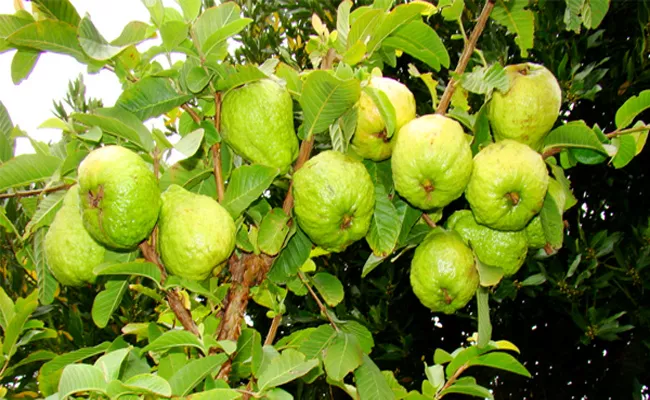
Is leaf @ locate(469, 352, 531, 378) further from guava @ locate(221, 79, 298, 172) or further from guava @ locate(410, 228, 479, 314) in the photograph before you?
guava @ locate(221, 79, 298, 172)

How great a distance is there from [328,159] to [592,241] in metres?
1.81

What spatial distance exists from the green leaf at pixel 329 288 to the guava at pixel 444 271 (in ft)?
0.56

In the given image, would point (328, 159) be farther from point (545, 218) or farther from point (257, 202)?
point (545, 218)

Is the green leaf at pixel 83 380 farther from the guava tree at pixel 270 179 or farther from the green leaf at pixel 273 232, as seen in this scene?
the green leaf at pixel 273 232

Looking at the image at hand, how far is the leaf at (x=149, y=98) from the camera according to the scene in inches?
43.8

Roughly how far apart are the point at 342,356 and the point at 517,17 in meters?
0.84

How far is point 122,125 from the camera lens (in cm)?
106

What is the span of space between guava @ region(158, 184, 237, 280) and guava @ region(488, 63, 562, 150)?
1.88 ft

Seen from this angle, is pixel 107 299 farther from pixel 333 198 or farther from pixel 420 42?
pixel 420 42

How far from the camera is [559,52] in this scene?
9.05 ft

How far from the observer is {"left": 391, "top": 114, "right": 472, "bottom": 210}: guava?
1115 mm

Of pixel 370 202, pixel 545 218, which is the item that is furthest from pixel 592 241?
pixel 370 202

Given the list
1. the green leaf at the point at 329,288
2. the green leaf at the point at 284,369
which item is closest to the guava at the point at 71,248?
the green leaf at the point at 284,369

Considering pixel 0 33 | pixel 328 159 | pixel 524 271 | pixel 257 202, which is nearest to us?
pixel 0 33
